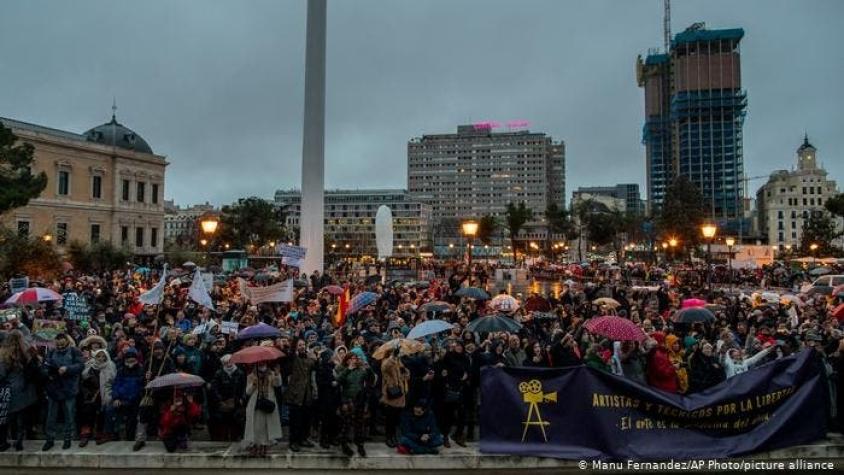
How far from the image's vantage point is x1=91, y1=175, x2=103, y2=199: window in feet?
228

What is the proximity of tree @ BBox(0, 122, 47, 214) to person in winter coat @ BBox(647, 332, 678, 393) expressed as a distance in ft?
136

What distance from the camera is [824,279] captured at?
31469 mm

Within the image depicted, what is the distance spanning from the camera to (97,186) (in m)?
70.2

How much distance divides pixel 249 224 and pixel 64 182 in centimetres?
2185

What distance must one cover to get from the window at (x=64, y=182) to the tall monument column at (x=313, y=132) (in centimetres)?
4824

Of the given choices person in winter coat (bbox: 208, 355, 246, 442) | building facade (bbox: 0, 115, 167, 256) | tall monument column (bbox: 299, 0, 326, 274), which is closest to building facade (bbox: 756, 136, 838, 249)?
building facade (bbox: 0, 115, 167, 256)

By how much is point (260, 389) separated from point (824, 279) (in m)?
32.8

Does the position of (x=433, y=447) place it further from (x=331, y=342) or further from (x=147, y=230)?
(x=147, y=230)

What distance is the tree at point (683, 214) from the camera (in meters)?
65.2

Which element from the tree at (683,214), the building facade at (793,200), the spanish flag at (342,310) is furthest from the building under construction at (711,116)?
the spanish flag at (342,310)

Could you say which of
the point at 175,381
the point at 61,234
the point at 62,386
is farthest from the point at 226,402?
the point at 61,234

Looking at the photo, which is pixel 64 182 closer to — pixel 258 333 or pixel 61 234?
pixel 61 234

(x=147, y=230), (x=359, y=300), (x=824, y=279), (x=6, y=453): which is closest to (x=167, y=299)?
(x=359, y=300)

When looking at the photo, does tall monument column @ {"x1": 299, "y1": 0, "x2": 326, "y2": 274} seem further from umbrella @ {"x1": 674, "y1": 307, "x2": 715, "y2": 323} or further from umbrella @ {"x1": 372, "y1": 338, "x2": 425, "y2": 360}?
umbrella @ {"x1": 372, "y1": 338, "x2": 425, "y2": 360}
